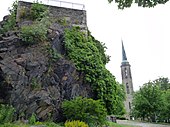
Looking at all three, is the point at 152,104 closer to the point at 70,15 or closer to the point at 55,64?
the point at 70,15

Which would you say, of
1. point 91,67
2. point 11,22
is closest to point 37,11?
point 11,22

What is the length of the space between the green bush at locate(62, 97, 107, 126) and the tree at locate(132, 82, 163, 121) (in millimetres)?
15899

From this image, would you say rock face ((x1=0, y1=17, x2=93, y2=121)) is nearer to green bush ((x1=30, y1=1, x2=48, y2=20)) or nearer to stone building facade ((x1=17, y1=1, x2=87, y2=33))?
green bush ((x1=30, y1=1, x2=48, y2=20))

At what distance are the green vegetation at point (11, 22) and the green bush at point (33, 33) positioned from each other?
1.66m

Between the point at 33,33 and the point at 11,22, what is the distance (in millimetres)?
3097

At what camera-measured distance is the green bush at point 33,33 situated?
1513cm

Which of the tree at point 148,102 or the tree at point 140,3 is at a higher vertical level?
the tree at point 140,3

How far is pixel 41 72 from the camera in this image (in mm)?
14148

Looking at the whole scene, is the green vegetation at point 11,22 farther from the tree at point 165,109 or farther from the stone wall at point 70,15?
the tree at point 165,109

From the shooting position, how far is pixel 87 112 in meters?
12.8

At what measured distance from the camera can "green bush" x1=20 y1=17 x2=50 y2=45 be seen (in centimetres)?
1513

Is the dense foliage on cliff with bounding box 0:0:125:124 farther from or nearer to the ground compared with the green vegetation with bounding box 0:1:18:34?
nearer to the ground

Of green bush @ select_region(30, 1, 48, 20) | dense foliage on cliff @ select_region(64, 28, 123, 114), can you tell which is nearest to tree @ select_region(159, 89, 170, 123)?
dense foliage on cliff @ select_region(64, 28, 123, 114)

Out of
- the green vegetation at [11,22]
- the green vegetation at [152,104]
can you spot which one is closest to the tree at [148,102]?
the green vegetation at [152,104]
